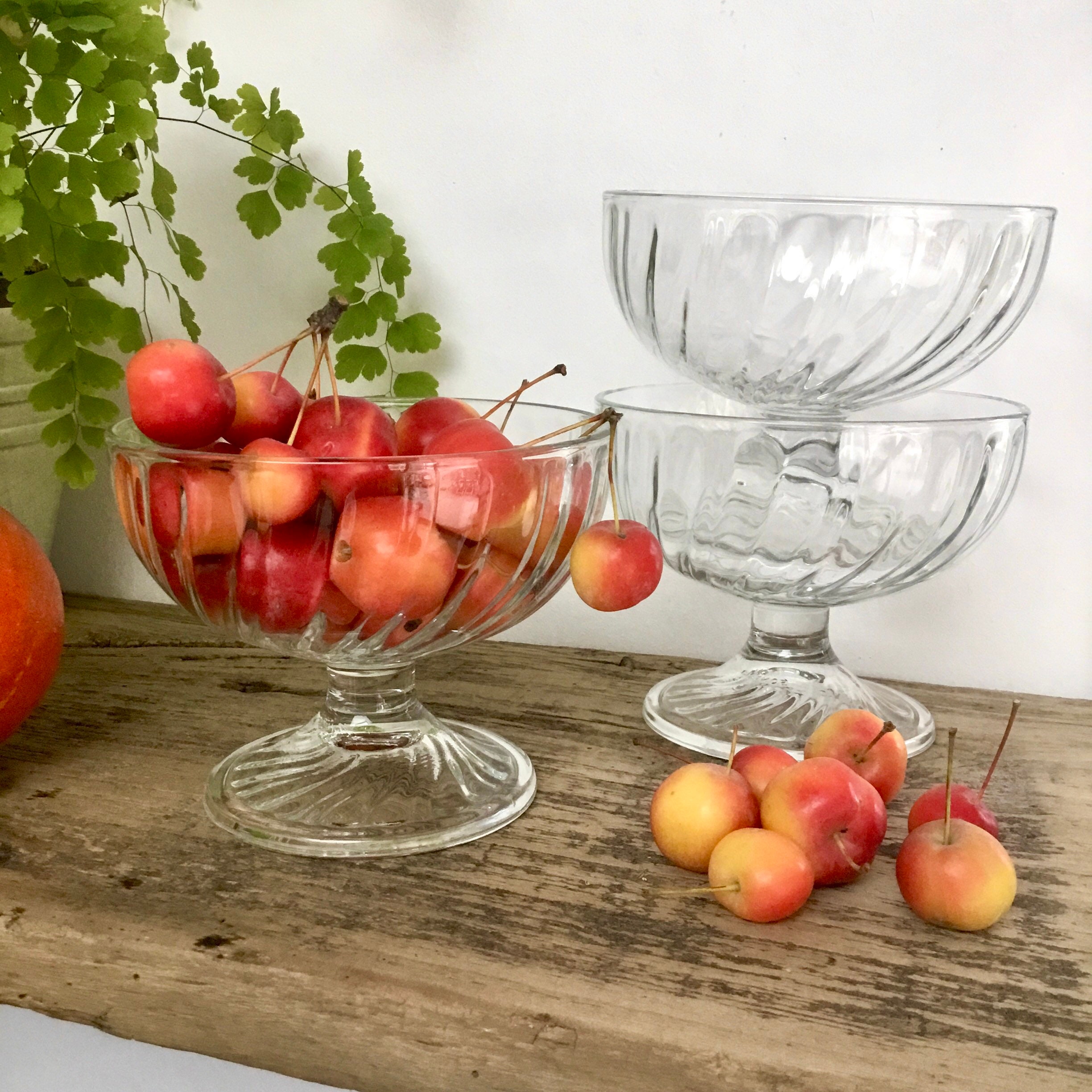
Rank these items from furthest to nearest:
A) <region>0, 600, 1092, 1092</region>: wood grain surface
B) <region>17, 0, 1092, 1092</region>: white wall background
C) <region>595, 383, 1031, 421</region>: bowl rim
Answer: <region>17, 0, 1092, 1092</region>: white wall background, <region>595, 383, 1031, 421</region>: bowl rim, <region>0, 600, 1092, 1092</region>: wood grain surface

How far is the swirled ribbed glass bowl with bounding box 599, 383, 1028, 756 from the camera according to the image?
0.69 meters

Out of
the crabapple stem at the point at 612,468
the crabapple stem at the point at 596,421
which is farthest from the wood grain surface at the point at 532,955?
the crabapple stem at the point at 596,421

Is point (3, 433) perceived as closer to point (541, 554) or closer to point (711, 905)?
point (541, 554)

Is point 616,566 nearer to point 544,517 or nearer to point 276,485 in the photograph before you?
point 544,517

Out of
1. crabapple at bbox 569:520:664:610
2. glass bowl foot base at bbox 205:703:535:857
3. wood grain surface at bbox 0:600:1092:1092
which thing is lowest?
wood grain surface at bbox 0:600:1092:1092

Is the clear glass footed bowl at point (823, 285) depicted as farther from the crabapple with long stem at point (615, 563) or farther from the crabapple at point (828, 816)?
the crabapple at point (828, 816)

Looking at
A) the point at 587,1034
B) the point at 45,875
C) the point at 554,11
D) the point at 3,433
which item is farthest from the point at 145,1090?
the point at 554,11

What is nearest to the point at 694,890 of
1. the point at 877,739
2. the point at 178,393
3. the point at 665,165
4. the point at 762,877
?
the point at 762,877

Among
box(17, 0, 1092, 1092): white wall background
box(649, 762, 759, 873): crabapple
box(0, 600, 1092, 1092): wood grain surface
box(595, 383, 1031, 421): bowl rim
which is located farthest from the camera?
box(17, 0, 1092, 1092): white wall background

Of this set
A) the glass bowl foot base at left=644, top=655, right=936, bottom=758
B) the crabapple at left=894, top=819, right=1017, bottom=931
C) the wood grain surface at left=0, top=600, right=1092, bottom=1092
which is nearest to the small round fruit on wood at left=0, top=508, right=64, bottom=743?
the wood grain surface at left=0, top=600, right=1092, bottom=1092

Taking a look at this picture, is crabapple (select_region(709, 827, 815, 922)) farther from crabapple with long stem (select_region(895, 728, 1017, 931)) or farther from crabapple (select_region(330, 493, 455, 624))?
crabapple (select_region(330, 493, 455, 624))

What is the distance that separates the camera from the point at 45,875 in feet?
1.86

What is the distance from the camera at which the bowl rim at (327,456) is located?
533 millimetres

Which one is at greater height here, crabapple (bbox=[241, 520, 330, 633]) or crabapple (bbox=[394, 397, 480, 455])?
crabapple (bbox=[394, 397, 480, 455])
